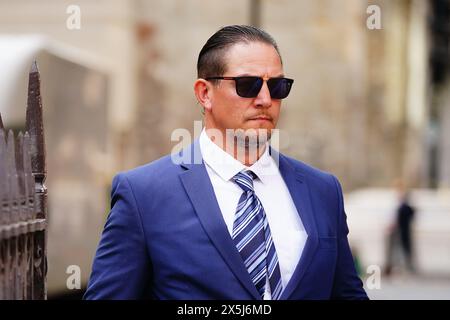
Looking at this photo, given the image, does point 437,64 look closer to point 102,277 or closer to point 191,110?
point 191,110

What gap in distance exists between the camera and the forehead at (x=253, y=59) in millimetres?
3057

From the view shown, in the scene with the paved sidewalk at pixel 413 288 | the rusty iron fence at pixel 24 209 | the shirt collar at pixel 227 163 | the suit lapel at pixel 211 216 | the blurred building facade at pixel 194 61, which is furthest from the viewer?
the blurred building facade at pixel 194 61

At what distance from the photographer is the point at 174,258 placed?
9.68 feet

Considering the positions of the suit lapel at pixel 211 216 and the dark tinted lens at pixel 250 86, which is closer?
the suit lapel at pixel 211 216

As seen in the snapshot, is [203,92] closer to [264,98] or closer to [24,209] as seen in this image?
[264,98]

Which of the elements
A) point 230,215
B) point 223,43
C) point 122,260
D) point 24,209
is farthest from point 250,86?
point 24,209

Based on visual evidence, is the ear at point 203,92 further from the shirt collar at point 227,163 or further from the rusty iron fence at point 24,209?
the rusty iron fence at point 24,209

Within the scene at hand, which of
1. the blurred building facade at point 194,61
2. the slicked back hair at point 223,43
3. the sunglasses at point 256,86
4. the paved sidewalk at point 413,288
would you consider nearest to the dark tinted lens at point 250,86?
the sunglasses at point 256,86

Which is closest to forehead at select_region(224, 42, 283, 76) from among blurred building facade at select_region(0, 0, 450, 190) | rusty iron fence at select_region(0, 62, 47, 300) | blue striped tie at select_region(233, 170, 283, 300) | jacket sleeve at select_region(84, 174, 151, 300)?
blue striped tie at select_region(233, 170, 283, 300)

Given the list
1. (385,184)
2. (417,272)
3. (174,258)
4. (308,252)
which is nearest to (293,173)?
(308,252)

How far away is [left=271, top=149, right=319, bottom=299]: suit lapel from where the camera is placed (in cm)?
295

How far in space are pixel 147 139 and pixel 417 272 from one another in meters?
6.80

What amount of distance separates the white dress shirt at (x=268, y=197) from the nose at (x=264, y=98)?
0.67 ft
